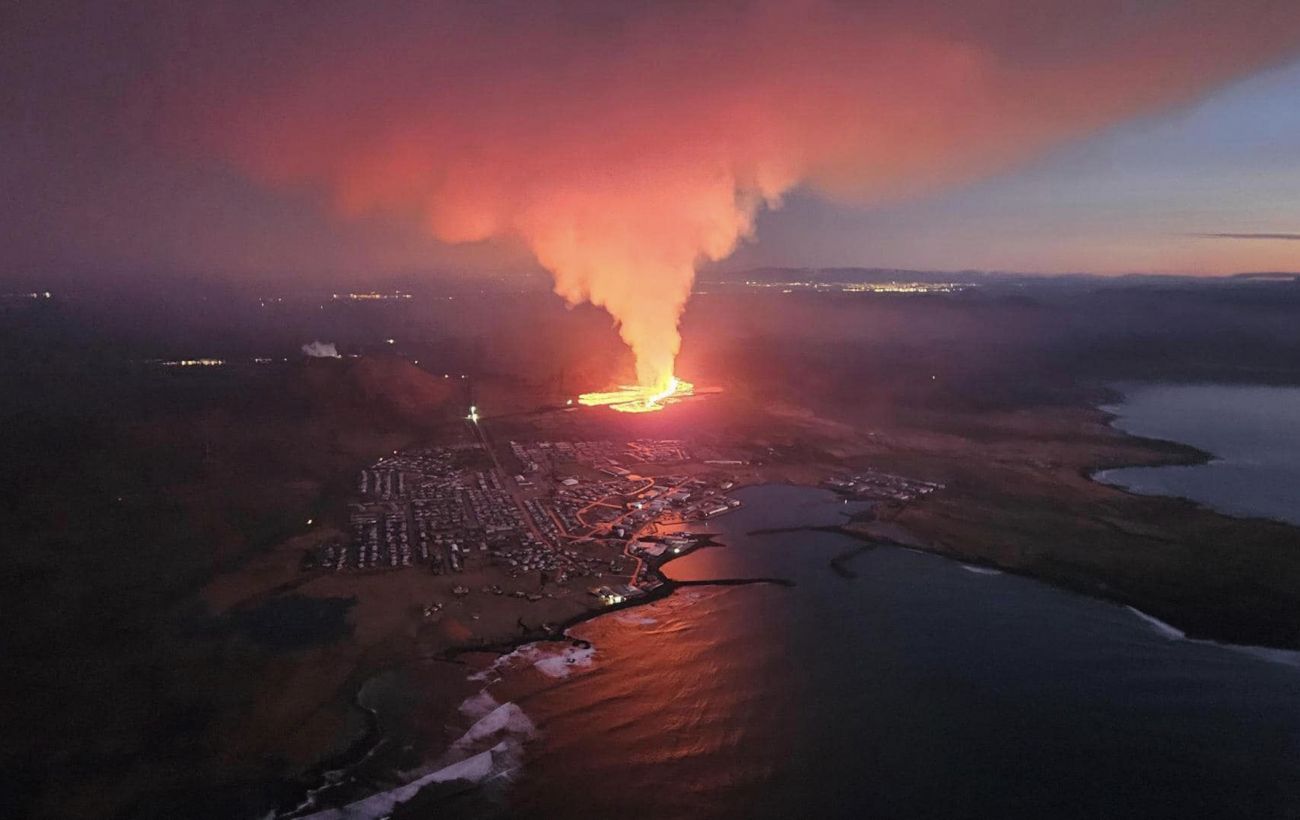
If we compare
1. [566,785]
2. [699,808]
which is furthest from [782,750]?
[566,785]

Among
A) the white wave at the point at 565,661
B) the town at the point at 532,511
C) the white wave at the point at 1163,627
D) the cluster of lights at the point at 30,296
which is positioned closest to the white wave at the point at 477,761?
the white wave at the point at 565,661

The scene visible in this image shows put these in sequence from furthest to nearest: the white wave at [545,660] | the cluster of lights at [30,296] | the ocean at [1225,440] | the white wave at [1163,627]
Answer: the cluster of lights at [30,296]
the ocean at [1225,440]
the white wave at [1163,627]
the white wave at [545,660]

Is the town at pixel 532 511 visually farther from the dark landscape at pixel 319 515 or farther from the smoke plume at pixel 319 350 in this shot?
the smoke plume at pixel 319 350

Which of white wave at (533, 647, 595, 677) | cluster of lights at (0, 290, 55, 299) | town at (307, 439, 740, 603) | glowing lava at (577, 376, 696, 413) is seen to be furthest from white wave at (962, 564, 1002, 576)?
cluster of lights at (0, 290, 55, 299)

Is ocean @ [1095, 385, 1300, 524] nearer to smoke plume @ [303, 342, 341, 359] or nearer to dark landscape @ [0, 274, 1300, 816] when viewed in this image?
dark landscape @ [0, 274, 1300, 816]

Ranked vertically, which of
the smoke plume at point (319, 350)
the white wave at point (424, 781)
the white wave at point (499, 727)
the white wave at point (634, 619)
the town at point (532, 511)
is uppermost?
the smoke plume at point (319, 350)

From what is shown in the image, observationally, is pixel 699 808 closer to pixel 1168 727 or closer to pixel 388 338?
pixel 1168 727

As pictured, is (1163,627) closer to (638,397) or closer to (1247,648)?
(1247,648)
